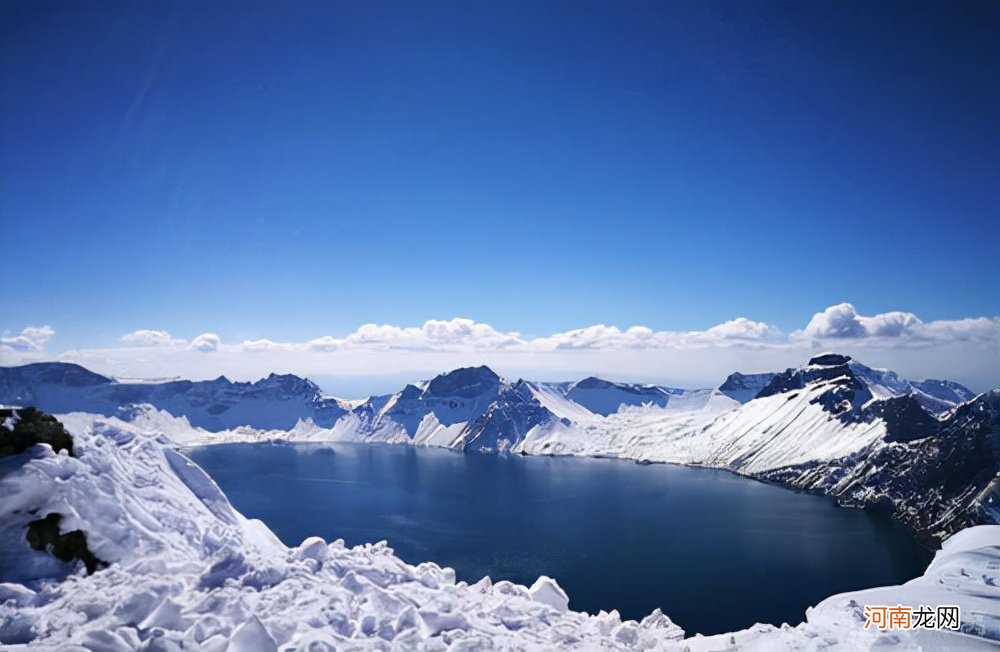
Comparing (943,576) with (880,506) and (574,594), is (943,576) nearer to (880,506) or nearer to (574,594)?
(574,594)

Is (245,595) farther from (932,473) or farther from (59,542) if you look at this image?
(932,473)

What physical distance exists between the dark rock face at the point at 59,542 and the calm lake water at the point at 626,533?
3756 centimetres

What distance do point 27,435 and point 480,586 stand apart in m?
22.6

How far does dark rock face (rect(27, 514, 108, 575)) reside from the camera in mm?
20906

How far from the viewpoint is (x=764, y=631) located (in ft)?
88.7

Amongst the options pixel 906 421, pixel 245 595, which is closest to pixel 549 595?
pixel 245 595

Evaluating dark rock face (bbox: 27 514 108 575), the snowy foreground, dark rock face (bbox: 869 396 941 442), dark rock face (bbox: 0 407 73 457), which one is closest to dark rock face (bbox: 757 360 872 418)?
dark rock face (bbox: 869 396 941 442)

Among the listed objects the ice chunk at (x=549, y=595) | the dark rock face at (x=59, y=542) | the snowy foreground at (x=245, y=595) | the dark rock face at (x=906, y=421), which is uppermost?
the dark rock face at (x=59, y=542)

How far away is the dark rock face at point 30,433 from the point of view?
77.0 ft

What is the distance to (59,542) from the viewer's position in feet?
69.9

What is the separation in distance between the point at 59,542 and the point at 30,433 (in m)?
5.91

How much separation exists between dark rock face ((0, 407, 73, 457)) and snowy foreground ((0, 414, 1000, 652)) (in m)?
0.43

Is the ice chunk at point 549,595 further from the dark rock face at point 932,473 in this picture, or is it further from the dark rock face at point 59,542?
the dark rock face at point 932,473

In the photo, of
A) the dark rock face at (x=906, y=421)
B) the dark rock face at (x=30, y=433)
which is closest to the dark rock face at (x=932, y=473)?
the dark rock face at (x=906, y=421)
